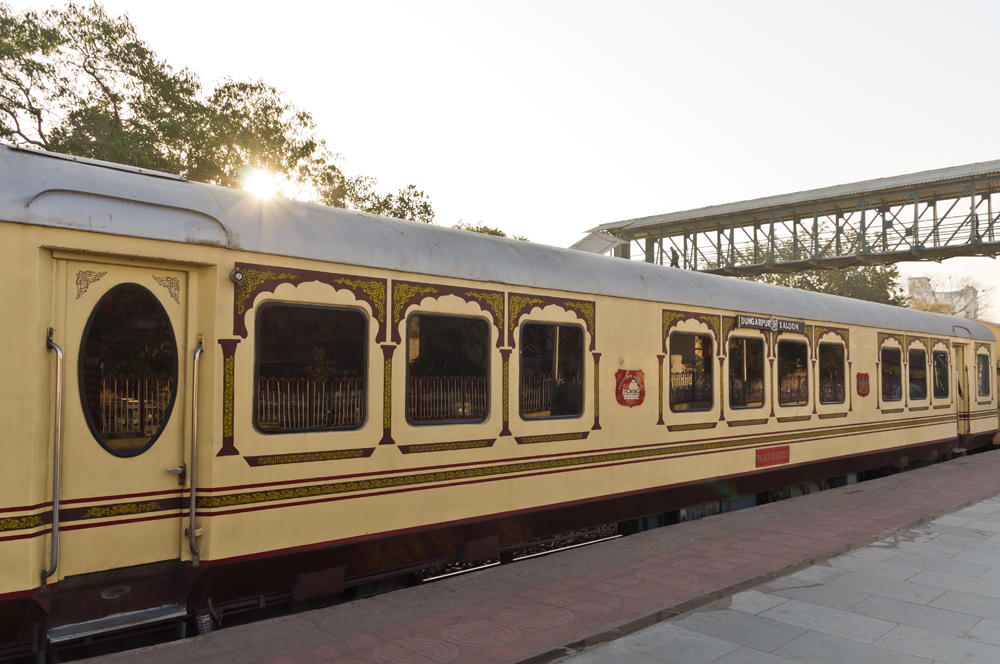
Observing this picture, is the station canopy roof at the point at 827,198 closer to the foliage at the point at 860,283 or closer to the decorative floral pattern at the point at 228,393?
the foliage at the point at 860,283

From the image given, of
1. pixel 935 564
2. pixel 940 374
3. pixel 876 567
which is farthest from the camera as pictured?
pixel 940 374

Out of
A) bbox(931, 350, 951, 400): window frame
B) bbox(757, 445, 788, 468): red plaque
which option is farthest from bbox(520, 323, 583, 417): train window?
bbox(931, 350, 951, 400): window frame

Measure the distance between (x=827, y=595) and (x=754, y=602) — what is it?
68 cm

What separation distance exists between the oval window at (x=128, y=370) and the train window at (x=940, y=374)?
47.4 feet

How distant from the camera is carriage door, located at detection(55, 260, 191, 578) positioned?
161 inches

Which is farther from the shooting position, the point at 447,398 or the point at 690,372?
the point at 690,372

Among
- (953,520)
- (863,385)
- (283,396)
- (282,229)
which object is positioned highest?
Result: (282,229)

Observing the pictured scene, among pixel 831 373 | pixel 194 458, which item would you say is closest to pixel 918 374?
pixel 831 373

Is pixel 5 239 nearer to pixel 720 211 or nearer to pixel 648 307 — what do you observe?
pixel 648 307

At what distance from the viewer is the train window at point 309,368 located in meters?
4.81

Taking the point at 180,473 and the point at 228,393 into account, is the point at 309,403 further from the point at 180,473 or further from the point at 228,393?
the point at 180,473

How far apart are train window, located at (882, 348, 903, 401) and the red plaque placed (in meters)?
Result: 3.63

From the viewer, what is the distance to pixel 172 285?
4.52 m

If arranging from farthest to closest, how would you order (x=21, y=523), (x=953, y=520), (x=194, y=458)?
1. (x=953, y=520)
2. (x=194, y=458)
3. (x=21, y=523)
